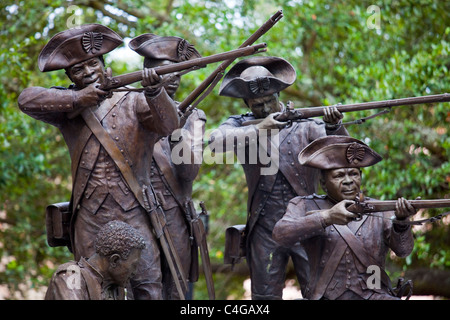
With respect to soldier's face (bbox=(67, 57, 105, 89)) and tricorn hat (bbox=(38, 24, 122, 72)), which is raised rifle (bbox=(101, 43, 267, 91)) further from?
tricorn hat (bbox=(38, 24, 122, 72))

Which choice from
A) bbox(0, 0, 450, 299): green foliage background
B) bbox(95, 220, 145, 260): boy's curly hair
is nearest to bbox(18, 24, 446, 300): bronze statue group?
bbox(95, 220, 145, 260): boy's curly hair

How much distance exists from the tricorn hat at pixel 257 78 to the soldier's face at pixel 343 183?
112 cm

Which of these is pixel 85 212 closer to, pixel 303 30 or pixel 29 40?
pixel 29 40

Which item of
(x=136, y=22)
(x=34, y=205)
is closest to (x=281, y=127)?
(x=136, y=22)

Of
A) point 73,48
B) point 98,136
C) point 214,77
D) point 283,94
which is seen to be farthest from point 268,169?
point 283,94

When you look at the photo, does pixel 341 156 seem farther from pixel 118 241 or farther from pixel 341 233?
pixel 118 241

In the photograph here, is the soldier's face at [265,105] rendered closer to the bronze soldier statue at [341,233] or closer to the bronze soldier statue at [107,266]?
the bronze soldier statue at [341,233]

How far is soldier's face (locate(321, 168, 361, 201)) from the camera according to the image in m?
6.49

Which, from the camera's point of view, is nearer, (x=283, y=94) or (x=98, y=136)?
(x=98, y=136)

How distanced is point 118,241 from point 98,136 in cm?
109

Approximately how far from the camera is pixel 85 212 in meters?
6.59

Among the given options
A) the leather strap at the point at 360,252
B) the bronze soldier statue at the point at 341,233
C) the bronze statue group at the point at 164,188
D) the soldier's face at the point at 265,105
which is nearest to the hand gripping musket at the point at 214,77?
the bronze statue group at the point at 164,188

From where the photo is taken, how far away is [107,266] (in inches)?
229
